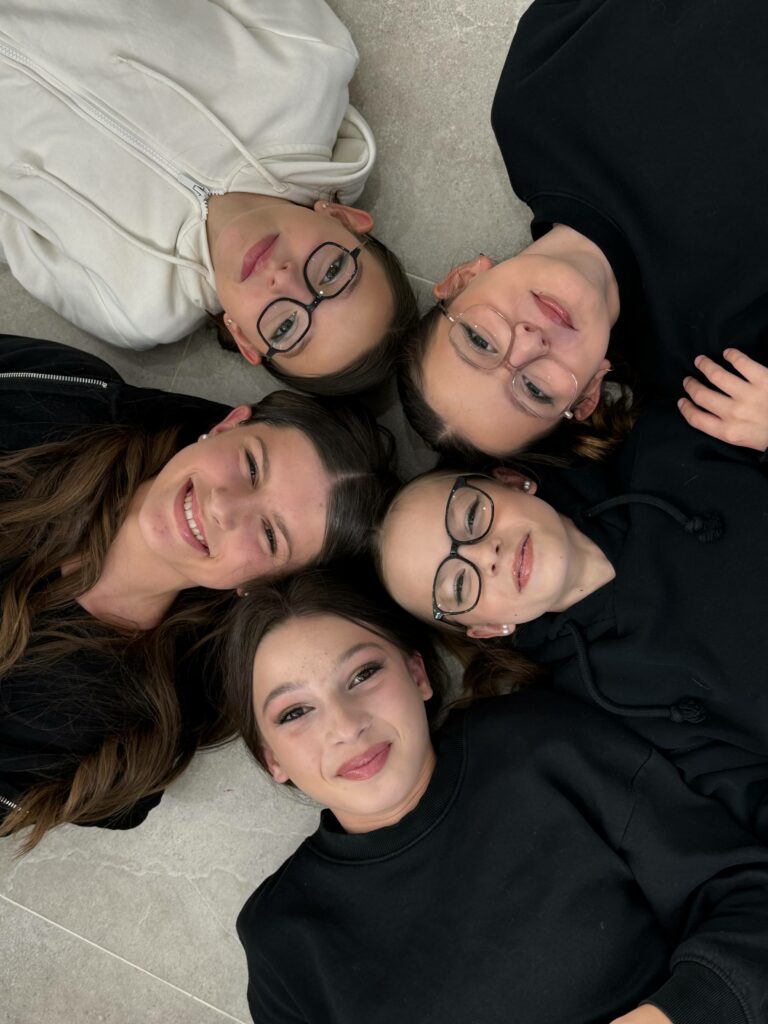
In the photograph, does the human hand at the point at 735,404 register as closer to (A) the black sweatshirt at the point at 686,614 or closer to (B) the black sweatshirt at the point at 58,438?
(A) the black sweatshirt at the point at 686,614

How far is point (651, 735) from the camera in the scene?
5.35 feet

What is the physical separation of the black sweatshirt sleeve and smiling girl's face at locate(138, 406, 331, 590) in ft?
2.53

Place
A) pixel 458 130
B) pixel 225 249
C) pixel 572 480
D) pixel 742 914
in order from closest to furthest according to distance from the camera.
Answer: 1. pixel 742 914
2. pixel 225 249
3. pixel 572 480
4. pixel 458 130

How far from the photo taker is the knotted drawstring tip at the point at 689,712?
5.13 feet

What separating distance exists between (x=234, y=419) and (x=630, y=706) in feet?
3.02

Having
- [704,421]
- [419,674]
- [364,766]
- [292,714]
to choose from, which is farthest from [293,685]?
[704,421]

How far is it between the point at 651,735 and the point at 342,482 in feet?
Result: 2.43

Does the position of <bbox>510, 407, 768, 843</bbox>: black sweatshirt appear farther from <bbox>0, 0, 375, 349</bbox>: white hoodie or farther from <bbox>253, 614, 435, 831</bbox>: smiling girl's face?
<bbox>0, 0, 375, 349</bbox>: white hoodie

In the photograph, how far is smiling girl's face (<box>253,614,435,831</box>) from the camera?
149cm

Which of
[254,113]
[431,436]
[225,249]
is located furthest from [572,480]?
[254,113]

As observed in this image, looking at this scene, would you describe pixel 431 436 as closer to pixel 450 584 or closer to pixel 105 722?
pixel 450 584

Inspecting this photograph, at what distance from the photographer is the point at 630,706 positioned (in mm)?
1617

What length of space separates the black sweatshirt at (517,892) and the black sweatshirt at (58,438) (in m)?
0.49

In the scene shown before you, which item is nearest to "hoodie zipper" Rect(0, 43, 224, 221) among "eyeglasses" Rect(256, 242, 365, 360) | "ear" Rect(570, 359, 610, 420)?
"eyeglasses" Rect(256, 242, 365, 360)
